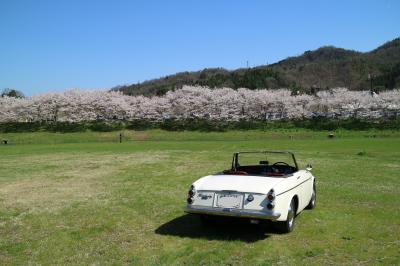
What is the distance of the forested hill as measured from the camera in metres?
115

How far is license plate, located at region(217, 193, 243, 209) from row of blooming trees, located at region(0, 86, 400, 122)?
69118mm

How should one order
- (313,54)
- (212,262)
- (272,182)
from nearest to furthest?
(212,262) → (272,182) → (313,54)

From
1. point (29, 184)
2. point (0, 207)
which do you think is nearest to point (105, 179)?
point (29, 184)

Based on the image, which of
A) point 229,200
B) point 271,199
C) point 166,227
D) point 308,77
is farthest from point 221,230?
point 308,77

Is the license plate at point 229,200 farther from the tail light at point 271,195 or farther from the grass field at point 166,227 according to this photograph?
the grass field at point 166,227

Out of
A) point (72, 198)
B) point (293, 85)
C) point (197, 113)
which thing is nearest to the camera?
point (72, 198)

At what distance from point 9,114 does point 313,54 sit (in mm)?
144920

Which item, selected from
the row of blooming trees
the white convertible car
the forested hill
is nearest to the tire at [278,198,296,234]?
the white convertible car

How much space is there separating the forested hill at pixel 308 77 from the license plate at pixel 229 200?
100792 mm

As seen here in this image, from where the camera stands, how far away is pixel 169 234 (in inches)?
332

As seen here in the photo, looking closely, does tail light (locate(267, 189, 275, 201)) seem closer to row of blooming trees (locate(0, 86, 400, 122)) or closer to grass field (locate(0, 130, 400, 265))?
grass field (locate(0, 130, 400, 265))

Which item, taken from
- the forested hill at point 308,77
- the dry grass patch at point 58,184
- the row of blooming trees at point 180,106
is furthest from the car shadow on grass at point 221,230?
A: the forested hill at point 308,77

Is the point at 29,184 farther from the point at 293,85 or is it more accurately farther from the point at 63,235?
the point at 293,85

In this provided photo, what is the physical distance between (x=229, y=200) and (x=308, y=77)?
131 m
